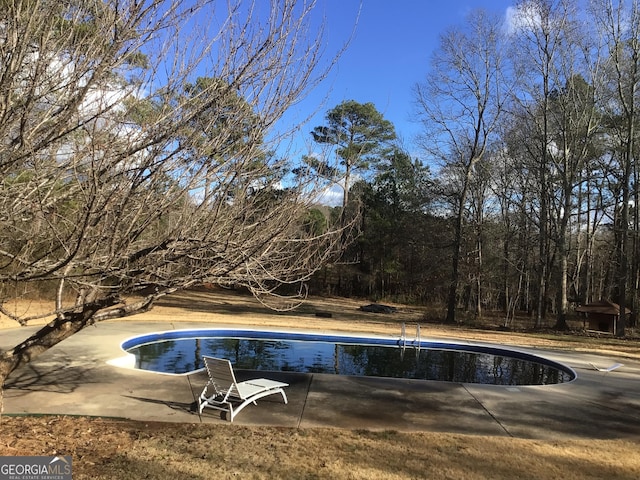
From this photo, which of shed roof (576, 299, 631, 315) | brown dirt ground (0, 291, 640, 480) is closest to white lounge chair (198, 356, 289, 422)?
brown dirt ground (0, 291, 640, 480)

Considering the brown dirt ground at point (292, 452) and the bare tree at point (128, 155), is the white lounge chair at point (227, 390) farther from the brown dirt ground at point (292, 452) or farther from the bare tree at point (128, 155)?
the bare tree at point (128, 155)

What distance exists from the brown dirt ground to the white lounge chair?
616 mm

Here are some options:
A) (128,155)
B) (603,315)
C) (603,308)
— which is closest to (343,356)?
(128,155)

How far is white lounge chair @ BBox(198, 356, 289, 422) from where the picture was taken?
5.88m

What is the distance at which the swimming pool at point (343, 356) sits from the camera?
10.4m

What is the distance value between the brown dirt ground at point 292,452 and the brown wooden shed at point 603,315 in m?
17.3

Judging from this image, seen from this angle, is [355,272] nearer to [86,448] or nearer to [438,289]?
[438,289]

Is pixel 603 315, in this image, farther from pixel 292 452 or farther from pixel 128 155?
pixel 128 155

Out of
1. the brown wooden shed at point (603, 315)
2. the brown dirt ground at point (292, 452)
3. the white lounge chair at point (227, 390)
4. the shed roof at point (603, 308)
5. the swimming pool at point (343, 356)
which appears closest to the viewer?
the brown dirt ground at point (292, 452)

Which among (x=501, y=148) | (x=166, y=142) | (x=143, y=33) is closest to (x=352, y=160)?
(x=166, y=142)

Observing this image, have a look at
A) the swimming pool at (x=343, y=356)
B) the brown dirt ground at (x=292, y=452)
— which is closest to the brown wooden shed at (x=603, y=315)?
the swimming pool at (x=343, y=356)

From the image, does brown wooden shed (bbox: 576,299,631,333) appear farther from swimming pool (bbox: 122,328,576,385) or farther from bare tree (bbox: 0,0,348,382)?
bare tree (bbox: 0,0,348,382)

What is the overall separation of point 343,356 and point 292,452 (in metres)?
8.01

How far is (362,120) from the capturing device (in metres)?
25.2
